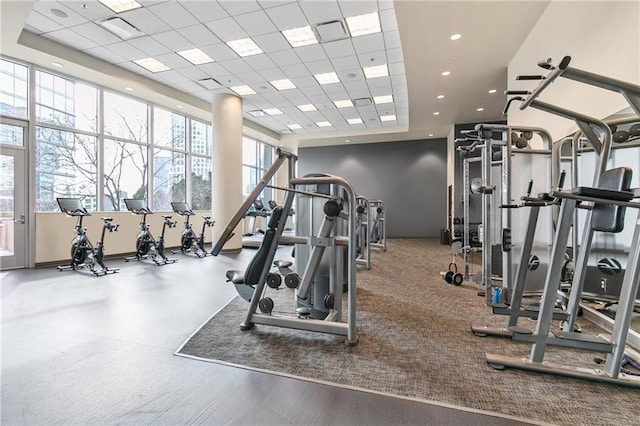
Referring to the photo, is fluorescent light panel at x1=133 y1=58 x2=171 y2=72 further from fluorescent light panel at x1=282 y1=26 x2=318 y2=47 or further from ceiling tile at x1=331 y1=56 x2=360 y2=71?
ceiling tile at x1=331 y1=56 x2=360 y2=71

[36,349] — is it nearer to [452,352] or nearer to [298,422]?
[298,422]

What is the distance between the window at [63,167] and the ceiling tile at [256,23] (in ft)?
14.2

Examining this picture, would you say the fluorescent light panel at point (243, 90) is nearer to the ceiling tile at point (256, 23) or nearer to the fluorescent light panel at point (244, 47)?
the fluorescent light panel at point (244, 47)

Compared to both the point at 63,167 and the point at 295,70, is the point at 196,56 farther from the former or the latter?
the point at 63,167

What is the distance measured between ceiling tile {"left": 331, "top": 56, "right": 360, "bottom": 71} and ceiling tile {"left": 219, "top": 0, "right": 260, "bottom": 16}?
6.86ft

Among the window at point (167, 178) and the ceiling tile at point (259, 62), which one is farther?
the window at point (167, 178)

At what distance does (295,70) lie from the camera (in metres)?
6.68

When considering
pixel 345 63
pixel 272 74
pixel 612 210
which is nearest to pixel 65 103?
pixel 272 74

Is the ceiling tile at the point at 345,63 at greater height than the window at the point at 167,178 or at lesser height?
greater

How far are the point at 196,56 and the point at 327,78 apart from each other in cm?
280

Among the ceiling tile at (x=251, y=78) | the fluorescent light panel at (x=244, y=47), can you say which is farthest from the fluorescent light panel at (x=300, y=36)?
the ceiling tile at (x=251, y=78)

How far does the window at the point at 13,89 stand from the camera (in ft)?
17.7

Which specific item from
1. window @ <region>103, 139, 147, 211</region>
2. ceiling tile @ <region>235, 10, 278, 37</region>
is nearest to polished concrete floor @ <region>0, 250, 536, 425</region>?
window @ <region>103, 139, 147, 211</region>

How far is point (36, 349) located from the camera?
94.4 inches
